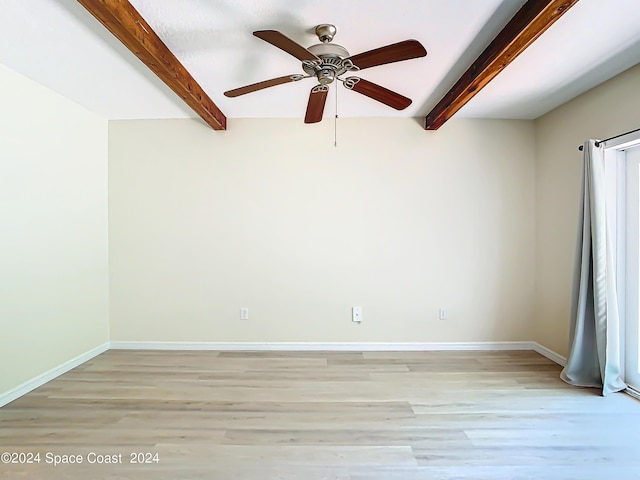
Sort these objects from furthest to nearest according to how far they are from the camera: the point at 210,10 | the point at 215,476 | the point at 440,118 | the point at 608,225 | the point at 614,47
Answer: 1. the point at 440,118
2. the point at 608,225
3. the point at 614,47
4. the point at 210,10
5. the point at 215,476

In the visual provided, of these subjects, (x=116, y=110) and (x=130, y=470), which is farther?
(x=116, y=110)

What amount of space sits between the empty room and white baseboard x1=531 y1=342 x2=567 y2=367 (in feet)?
0.08

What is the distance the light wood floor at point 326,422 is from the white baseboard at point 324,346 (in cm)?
35

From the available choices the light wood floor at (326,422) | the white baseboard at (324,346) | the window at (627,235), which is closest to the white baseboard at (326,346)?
the white baseboard at (324,346)

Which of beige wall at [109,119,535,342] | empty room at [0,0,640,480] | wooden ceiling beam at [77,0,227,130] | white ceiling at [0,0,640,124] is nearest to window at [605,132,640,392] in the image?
empty room at [0,0,640,480]

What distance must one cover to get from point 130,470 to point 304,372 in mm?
1497

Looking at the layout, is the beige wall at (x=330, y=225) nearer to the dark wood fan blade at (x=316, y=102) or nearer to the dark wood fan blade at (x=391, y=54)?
the dark wood fan blade at (x=316, y=102)

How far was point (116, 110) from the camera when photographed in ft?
10.9

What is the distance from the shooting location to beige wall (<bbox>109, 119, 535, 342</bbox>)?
11.7 feet

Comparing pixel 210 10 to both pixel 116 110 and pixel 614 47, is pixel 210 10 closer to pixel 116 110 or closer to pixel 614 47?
pixel 116 110

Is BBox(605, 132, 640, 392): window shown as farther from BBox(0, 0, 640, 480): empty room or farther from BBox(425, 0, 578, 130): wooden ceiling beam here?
BBox(425, 0, 578, 130): wooden ceiling beam

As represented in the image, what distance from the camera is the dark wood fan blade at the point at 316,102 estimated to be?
2.23m

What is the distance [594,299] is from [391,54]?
2.42m

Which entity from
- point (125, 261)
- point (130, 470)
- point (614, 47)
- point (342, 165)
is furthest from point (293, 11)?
point (125, 261)
